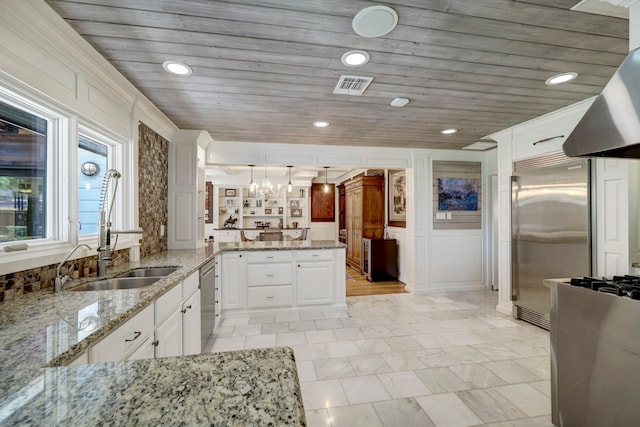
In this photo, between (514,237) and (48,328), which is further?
(514,237)

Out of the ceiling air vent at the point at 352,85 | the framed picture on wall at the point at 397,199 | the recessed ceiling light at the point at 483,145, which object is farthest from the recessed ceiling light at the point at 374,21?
the framed picture on wall at the point at 397,199

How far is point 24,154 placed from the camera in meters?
1.63

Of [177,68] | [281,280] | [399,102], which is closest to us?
[177,68]

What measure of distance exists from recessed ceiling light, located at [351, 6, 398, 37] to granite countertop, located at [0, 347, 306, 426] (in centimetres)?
168

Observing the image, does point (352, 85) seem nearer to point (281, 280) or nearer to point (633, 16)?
point (633, 16)

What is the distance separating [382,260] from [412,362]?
3202mm

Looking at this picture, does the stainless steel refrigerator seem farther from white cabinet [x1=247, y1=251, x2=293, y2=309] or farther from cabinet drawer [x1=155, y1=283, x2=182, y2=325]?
cabinet drawer [x1=155, y1=283, x2=182, y2=325]

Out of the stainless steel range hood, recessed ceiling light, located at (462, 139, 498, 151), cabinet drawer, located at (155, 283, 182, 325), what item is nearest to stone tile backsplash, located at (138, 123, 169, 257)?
cabinet drawer, located at (155, 283, 182, 325)

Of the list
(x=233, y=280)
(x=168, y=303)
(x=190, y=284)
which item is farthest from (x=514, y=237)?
(x=168, y=303)

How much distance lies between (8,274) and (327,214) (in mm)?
8093

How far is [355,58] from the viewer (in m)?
1.94

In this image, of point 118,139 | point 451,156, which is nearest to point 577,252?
point 451,156

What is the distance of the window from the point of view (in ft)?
4.98

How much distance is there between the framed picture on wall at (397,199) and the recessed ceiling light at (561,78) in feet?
10.3
